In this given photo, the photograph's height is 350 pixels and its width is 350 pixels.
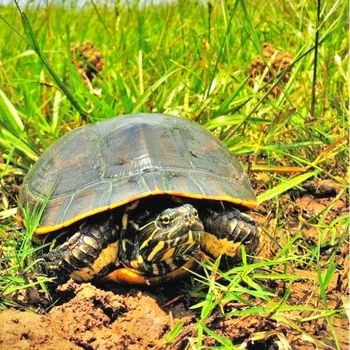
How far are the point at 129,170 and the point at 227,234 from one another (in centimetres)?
42

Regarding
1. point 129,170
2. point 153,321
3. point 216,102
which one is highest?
point 129,170

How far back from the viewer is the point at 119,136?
2.69 meters

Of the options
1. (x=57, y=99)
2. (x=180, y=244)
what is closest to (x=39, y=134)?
(x=57, y=99)

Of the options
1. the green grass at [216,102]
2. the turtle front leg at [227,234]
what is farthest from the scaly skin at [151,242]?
the green grass at [216,102]

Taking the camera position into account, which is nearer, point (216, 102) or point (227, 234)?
point (227, 234)

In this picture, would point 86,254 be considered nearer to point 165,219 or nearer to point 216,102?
point 165,219

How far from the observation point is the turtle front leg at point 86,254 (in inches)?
98.3

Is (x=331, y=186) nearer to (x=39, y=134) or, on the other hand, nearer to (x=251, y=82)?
(x=251, y=82)

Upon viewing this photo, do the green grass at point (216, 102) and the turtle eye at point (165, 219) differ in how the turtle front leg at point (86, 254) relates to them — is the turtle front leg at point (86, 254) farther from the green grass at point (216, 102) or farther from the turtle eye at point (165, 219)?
the turtle eye at point (165, 219)

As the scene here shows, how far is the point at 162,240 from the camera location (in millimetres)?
2377

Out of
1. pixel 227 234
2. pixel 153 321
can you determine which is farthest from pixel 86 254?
pixel 227 234

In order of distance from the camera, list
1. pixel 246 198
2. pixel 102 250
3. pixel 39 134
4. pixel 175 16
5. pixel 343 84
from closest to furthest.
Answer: pixel 102 250
pixel 246 198
pixel 39 134
pixel 343 84
pixel 175 16

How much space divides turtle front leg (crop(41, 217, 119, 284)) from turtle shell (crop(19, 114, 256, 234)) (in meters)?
0.08

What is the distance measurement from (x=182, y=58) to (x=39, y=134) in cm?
104
